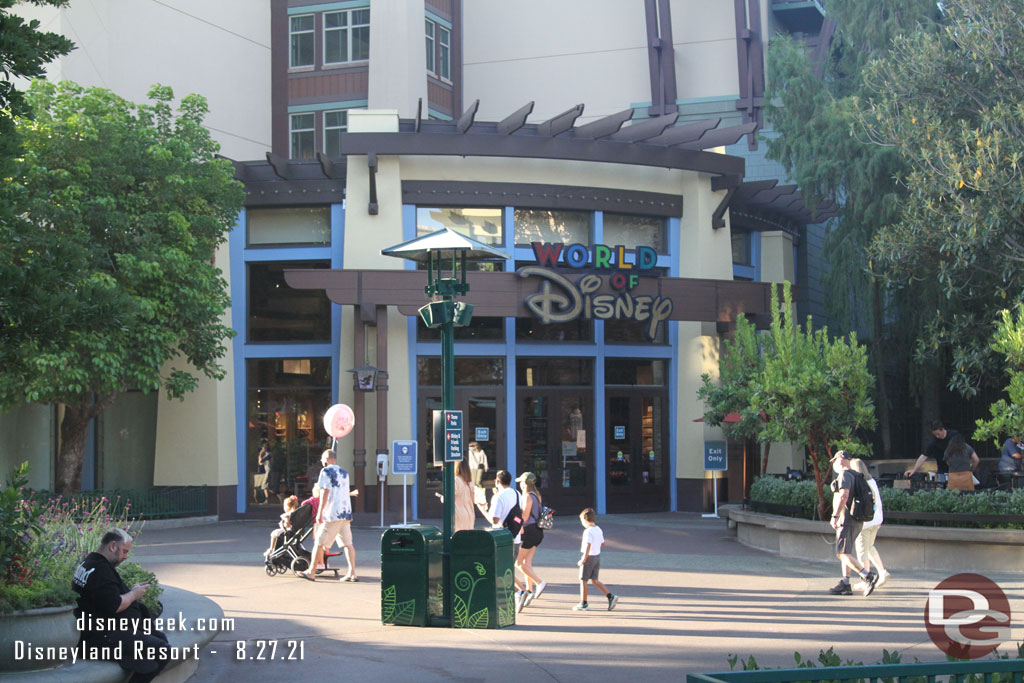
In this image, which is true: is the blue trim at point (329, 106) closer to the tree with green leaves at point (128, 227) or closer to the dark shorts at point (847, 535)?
the tree with green leaves at point (128, 227)

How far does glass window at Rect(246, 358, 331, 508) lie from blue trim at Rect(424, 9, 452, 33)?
12.0m

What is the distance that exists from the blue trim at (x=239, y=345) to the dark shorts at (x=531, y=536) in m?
13.4

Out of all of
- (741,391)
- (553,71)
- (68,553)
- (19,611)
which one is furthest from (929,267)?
(19,611)

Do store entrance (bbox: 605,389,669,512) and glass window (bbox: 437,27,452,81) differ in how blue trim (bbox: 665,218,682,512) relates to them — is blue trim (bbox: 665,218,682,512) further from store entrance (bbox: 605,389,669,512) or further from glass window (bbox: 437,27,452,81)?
glass window (bbox: 437,27,452,81)

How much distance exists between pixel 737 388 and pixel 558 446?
453 centimetres

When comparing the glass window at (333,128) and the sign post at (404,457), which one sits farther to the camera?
the glass window at (333,128)

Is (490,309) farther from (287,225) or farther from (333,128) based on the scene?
(333,128)

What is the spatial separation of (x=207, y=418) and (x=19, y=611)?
17110 millimetres

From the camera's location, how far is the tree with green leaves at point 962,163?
21547 mm

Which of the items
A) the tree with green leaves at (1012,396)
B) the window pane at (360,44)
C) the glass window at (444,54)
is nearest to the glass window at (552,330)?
the tree with green leaves at (1012,396)

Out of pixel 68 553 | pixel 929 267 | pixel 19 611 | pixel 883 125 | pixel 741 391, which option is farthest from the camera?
pixel 929 267

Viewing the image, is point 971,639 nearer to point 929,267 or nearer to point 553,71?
point 929,267

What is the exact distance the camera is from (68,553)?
1066 cm

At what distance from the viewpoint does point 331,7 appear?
3072 cm
